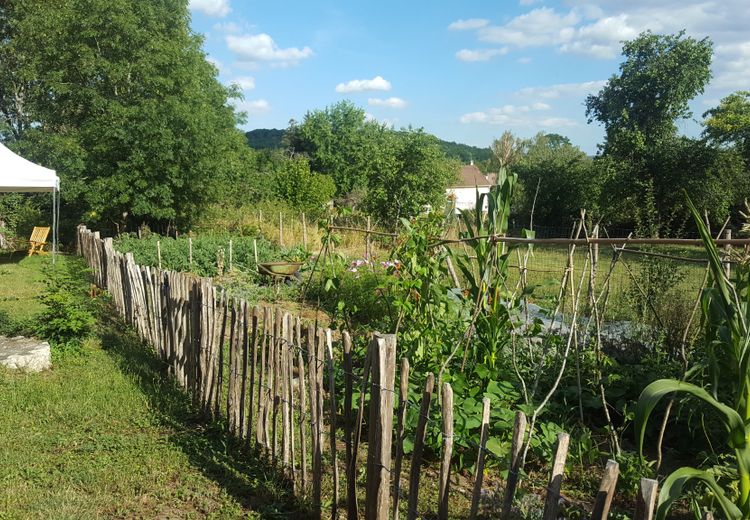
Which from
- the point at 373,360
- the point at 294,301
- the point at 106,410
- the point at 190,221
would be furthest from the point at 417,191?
the point at 373,360

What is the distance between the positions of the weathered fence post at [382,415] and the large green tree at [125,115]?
50.1 feet

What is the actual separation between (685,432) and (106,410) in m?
4.31

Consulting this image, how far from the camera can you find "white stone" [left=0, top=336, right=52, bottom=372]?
18.7 ft

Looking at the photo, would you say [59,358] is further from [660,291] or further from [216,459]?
[660,291]

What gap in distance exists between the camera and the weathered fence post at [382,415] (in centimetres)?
250

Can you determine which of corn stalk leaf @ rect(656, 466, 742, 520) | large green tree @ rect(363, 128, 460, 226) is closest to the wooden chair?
large green tree @ rect(363, 128, 460, 226)

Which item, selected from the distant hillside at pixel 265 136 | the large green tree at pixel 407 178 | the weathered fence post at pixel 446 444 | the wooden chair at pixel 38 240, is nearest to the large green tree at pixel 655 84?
the large green tree at pixel 407 178

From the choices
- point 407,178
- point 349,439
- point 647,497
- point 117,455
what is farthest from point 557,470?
point 407,178

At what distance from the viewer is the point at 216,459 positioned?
3.87 metres

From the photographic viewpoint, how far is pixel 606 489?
1562 mm

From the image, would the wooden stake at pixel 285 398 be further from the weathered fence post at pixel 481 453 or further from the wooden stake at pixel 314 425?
the weathered fence post at pixel 481 453

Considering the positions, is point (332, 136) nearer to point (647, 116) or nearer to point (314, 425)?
point (647, 116)

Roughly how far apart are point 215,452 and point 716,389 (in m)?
3.15

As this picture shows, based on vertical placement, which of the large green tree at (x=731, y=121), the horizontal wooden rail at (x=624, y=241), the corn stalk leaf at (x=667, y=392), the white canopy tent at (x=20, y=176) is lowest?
the corn stalk leaf at (x=667, y=392)
